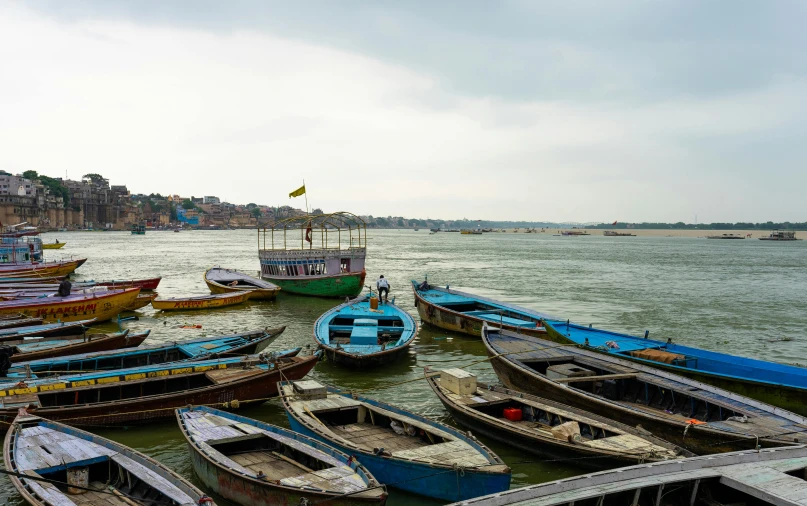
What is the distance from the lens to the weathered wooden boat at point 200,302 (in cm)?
3322

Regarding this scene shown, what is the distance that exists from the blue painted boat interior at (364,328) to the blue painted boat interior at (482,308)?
358 cm

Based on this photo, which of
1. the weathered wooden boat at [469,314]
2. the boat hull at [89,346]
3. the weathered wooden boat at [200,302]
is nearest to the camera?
the boat hull at [89,346]

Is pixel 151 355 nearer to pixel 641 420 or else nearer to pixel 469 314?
pixel 469 314

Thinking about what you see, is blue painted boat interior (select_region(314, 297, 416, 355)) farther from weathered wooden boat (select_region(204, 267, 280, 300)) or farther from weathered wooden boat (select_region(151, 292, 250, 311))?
weathered wooden boat (select_region(204, 267, 280, 300))

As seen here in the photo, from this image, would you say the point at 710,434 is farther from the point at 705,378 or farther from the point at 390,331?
the point at 390,331

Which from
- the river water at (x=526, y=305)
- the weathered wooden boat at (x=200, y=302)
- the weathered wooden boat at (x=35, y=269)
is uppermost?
the weathered wooden boat at (x=35, y=269)

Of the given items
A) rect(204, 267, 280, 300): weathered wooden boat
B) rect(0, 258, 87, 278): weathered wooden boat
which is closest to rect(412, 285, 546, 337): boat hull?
rect(204, 267, 280, 300): weathered wooden boat

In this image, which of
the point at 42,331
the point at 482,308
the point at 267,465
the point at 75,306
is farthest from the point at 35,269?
the point at 267,465

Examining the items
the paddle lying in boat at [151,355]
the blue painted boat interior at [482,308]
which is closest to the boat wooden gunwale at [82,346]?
the paddle lying in boat at [151,355]

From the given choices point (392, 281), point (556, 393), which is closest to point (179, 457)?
point (556, 393)

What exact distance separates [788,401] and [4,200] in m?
169

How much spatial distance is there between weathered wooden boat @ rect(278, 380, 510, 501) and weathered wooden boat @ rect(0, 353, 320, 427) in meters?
1.28

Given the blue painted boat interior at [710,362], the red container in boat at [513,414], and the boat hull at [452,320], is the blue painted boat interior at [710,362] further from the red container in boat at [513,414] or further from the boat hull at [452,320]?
the red container in boat at [513,414]

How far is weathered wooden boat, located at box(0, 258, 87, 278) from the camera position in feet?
151
